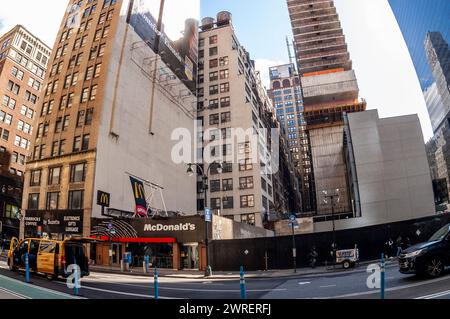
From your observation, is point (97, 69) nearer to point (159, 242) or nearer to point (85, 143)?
point (85, 143)

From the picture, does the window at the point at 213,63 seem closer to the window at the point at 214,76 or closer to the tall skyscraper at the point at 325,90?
the window at the point at 214,76

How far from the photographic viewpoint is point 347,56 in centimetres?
9556

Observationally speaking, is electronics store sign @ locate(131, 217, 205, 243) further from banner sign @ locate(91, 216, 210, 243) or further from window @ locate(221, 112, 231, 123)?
window @ locate(221, 112, 231, 123)

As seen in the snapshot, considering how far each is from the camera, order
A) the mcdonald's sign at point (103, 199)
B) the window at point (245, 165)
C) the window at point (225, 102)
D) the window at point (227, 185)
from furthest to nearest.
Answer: the window at point (225, 102) < the window at point (227, 185) < the window at point (245, 165) < the mcdonald's sign at point (103, 199)

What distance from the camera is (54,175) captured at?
45.1 meters

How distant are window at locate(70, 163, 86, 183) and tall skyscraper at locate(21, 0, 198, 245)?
14cm

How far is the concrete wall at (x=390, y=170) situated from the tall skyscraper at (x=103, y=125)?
3512 cm

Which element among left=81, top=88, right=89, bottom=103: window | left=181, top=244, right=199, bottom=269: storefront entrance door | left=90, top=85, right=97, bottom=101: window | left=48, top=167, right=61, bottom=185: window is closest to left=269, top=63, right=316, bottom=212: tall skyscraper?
left=90, top=85, right=97, bottom=101: window

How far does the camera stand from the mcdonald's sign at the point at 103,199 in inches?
1547

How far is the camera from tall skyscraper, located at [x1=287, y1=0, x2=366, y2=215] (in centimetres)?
7856

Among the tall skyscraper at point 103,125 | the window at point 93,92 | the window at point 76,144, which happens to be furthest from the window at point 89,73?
the window at point 76,144

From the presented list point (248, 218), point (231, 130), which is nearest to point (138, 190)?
point (248, 218)

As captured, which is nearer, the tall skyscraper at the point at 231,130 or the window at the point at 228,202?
the tall skyscraper at the point at 231,130

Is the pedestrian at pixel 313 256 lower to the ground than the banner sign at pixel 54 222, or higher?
lower
